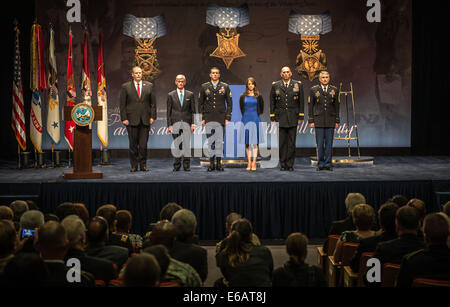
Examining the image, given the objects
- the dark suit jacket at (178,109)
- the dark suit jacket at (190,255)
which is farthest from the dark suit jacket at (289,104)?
the dark suit jacket at (190,255)

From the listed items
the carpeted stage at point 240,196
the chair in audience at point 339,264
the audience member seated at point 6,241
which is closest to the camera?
the audience member seated at point 6,241

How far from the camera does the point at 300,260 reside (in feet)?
8.84

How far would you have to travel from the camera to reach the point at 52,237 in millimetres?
2699

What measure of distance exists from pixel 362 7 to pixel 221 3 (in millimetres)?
2678

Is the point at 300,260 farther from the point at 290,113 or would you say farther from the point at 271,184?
the point at 290,113

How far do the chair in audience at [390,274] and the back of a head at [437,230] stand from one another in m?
0.27

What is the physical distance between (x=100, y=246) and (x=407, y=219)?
183cm

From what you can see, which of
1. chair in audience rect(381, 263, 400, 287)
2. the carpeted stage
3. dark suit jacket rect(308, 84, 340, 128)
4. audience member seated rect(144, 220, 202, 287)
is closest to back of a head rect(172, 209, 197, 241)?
audience member seated rect(144, 220, 202, 287)

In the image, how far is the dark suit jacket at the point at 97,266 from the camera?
2838mm

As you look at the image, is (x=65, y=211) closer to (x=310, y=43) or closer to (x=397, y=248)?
(x=397, y=248)

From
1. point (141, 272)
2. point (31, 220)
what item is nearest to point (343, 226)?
point (31, 220)

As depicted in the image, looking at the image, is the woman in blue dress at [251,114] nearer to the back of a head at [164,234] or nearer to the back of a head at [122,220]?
the back of a head at [122,220]
